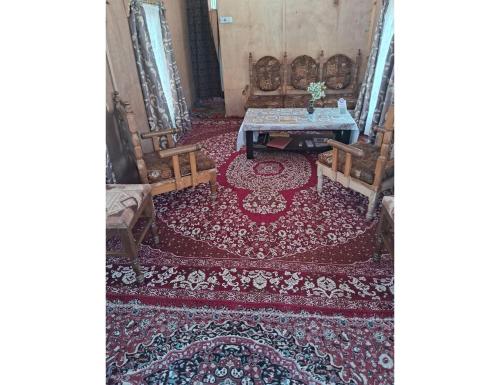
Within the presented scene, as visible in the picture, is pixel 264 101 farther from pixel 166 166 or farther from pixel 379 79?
pixel 166 166

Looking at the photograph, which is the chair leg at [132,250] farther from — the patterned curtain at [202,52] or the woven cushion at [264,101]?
the patterned curtain at [202,52]

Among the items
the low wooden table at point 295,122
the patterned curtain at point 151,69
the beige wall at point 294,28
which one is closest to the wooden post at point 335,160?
the low wooden table at point 295,122

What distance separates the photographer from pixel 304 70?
5.25 m

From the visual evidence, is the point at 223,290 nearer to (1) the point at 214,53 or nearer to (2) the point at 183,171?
(2) the point at 183,171

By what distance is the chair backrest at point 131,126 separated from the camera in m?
2.59

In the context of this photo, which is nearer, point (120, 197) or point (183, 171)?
point (120, 197)

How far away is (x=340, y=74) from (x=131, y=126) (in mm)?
3860

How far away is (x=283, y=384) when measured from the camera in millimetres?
1560

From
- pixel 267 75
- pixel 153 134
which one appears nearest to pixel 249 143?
pixel 153 134

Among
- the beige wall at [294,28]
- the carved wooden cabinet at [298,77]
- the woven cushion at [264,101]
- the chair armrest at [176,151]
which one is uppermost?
the beige wall at [294,28]

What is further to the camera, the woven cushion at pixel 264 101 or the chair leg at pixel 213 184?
the woven cushion at pixel 264 101

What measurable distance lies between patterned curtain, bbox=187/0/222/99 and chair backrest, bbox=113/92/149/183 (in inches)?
158

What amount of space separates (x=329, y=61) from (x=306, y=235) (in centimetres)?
373
